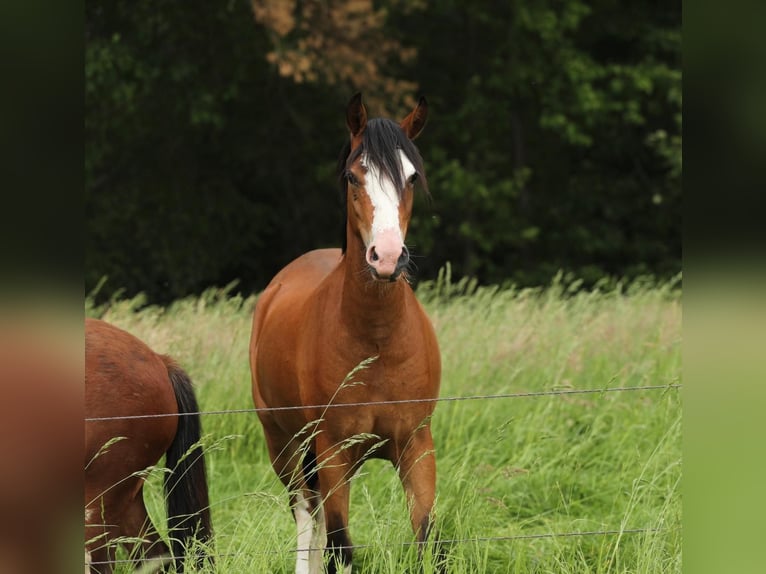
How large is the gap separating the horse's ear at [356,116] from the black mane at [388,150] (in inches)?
7.4

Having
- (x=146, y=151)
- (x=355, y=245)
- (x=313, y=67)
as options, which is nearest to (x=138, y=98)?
(x=146, y=151)

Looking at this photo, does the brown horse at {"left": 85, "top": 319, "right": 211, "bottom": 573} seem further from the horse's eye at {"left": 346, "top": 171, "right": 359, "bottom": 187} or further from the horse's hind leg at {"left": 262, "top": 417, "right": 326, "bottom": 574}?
the horse's eye at {"left": 346, "top": 171, "right": 359, "bottom": 187}

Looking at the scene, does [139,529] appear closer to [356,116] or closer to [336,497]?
[336,497]

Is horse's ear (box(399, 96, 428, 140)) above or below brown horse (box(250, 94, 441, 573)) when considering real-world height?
above

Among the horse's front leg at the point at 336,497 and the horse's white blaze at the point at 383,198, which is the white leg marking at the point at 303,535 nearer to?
the horse's front leg at the point at 336,497

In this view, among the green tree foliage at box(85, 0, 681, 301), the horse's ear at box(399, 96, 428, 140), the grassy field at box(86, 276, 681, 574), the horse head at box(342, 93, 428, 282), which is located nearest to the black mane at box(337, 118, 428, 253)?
the horse head at box(342, 93, 428, 282)

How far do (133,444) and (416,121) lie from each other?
175cm

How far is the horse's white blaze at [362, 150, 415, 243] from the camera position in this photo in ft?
11.2

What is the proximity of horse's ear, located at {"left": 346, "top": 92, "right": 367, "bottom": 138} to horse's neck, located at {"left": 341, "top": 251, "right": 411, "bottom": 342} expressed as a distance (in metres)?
0.53

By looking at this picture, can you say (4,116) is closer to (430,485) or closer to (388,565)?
(388,565)

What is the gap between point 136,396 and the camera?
12.1 feet

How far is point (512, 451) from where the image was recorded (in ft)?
18.0

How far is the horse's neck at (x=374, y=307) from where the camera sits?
3.75 meters

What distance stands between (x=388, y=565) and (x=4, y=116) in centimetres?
225
